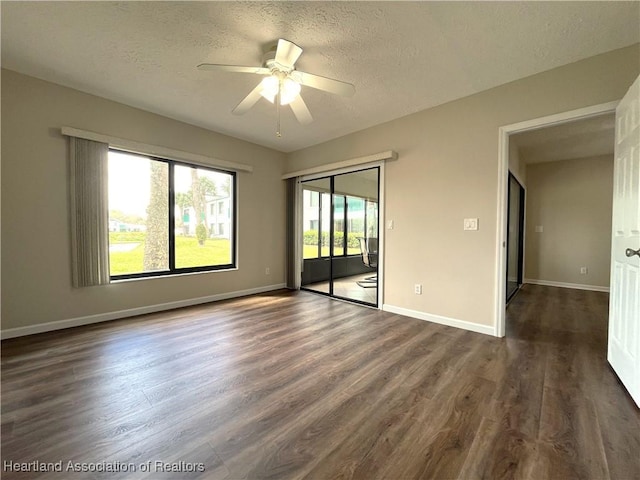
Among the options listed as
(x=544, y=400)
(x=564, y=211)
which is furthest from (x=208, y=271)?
(x=564, y=211)

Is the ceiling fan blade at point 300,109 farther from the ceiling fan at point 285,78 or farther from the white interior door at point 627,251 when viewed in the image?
the white interior door at point 627,251

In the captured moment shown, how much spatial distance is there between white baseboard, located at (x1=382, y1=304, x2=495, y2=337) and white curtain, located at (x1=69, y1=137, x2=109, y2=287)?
11.8ft

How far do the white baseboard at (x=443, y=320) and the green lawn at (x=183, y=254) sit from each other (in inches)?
107

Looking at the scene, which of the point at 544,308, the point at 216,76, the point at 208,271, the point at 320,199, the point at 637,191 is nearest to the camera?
the point at 637,191

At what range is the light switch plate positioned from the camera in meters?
3.00

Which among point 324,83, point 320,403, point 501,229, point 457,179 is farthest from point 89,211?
point 501,229

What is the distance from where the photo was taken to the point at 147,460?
128 cm

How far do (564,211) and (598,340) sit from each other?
374 cm

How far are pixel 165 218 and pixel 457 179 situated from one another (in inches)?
152

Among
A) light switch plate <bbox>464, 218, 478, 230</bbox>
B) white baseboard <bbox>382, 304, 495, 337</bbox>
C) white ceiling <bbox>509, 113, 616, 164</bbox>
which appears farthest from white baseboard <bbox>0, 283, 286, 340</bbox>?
white ceiling <bbox>509, 113, 616, 164</bbox>

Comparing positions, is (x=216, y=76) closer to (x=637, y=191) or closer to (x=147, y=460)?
(x=147, y=460)

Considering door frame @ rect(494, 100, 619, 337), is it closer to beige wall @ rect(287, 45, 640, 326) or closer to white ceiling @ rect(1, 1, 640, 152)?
beige wall @ rect(287, 45, 640, 326)

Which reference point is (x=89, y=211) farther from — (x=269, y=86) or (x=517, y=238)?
(x=517, y=238)

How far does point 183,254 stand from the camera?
4.00 metres
